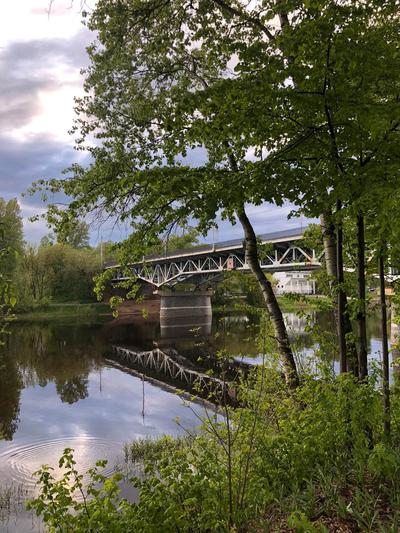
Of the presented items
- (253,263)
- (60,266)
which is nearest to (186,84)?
(253,263)

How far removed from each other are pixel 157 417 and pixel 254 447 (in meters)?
11.1

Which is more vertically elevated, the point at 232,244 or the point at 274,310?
the point at 232,244

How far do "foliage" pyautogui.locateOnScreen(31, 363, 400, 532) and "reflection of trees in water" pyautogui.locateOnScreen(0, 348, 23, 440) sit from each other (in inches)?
289

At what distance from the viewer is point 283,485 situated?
12.4 ft

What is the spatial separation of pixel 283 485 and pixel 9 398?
16666 mm

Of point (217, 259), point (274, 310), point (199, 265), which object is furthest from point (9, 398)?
point (199, 265)

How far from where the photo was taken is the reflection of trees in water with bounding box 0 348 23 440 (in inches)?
540

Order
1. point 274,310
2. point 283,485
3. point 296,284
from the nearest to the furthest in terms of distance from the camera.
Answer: point 283,485, point 274,310, point 296,284

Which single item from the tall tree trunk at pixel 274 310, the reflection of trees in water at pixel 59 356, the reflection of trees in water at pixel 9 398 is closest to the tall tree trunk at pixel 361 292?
the tall tree trunk at pixel 274 310

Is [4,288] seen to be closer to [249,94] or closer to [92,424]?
[249,94]

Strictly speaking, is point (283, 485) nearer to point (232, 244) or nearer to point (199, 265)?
point (232, 244)

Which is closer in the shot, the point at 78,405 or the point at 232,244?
the point at 78,405

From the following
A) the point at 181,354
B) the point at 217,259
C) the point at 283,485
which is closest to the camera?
the point at 283,485

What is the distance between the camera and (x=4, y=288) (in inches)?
105
